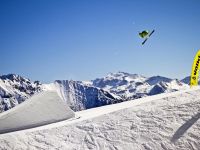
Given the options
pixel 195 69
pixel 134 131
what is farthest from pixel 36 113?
pixel 195 69

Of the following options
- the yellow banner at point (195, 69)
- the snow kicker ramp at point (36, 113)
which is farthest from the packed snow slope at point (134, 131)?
the snow kicker ramp at point (36, 113)

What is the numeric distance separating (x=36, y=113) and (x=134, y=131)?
32.0ft

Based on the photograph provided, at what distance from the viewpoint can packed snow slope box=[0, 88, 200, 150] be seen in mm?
14703

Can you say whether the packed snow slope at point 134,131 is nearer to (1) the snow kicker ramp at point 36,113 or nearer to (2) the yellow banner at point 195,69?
(2) the yellow banner at point 195,69

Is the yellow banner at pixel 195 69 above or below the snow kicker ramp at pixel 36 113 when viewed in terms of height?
above

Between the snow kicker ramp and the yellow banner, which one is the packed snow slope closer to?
the yellow banner

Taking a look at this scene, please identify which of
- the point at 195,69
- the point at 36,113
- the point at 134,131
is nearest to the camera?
the point at 134,131

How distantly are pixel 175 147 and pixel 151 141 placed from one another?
Answer: 1.26 m

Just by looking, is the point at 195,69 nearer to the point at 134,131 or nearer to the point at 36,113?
the point at 134,131

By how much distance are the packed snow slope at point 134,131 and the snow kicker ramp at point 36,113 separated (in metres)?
3.42

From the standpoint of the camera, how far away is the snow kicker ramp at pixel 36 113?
2123 cm

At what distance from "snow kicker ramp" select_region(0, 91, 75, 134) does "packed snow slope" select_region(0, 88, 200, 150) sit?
3416mm

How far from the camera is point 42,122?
22.3m

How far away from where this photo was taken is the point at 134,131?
628 inches
